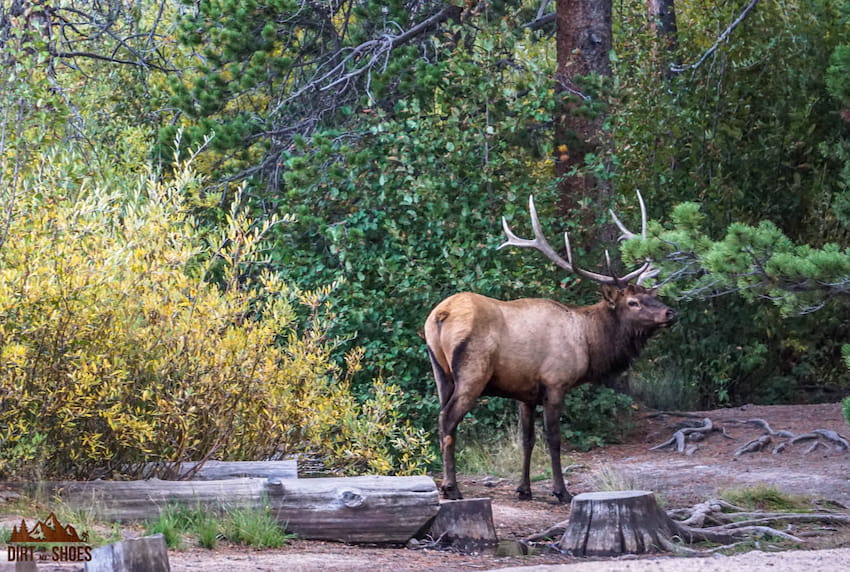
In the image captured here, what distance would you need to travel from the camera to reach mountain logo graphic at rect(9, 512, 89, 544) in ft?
18.0

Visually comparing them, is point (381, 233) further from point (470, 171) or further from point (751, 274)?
point (751, 274)

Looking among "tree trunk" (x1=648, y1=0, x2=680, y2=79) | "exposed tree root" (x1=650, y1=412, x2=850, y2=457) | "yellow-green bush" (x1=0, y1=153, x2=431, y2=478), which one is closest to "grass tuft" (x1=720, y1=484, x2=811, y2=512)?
"exposed tree root" (x1=650, y1=412, x2=850, y2=457)

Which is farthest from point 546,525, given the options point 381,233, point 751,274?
point 381,233

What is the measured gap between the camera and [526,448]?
9477mm

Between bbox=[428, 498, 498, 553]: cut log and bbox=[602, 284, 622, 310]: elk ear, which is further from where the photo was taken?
bbox=[602, 284, 622, 310]: elk ear

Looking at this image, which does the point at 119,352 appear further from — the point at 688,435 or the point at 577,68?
the point at 577,68

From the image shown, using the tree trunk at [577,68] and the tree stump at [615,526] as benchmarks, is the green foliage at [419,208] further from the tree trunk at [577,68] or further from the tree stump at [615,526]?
the tree stump at [615,526]

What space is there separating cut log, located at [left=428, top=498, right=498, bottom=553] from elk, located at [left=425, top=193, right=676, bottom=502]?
1478 millimetres

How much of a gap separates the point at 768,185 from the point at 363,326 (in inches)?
251

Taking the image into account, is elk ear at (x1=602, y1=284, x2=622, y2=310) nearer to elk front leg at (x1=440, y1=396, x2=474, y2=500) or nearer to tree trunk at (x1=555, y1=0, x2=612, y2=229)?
elk front leg at (x1=440, y1=396, x2=474, y2=500)

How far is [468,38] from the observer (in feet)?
44.4

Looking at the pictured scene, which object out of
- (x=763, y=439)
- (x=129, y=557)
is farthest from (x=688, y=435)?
(x=129, y=557)

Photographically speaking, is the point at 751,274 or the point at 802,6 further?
the point at 802,6

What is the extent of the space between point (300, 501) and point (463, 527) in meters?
1.05
